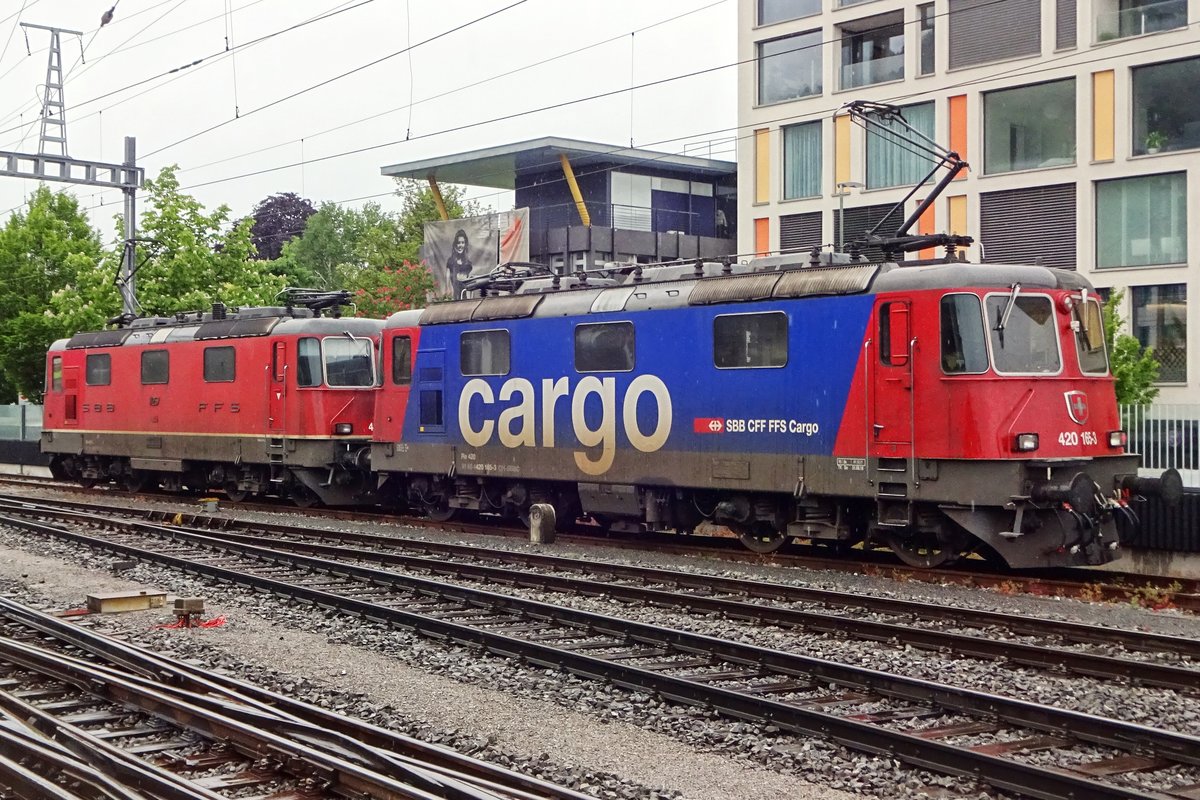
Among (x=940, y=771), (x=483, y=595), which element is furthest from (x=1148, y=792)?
(x=483, y=595)

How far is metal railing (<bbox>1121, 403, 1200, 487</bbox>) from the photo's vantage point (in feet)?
58.7

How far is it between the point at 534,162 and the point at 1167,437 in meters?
31.3

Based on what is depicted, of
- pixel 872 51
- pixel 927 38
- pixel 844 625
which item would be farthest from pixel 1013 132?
pixel 844 625

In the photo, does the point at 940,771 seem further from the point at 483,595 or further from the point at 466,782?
the point at 483,595

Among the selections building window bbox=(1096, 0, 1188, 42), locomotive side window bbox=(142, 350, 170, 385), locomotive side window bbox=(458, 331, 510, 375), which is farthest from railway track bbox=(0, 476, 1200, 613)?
building window bbox=(1096, 0, 1188, 42)

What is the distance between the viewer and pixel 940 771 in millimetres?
7281

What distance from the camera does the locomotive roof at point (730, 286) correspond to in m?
14.3

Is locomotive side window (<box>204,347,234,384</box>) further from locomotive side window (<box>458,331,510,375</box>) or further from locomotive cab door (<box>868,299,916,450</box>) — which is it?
locomotive cab door (<box>868,299,916,450</box>)

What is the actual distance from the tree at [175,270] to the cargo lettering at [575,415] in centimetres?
2072

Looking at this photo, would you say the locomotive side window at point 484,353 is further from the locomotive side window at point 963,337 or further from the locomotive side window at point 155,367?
the locomotive side window at point 155,367

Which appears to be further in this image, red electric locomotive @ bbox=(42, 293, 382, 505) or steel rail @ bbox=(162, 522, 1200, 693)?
red electric locomotive @ bbox=(42, 293, 382, 505)

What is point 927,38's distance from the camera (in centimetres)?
3566

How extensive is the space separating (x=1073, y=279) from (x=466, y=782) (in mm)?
10785

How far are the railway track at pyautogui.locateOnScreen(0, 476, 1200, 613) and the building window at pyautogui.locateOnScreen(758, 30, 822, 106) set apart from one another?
2223 cm
